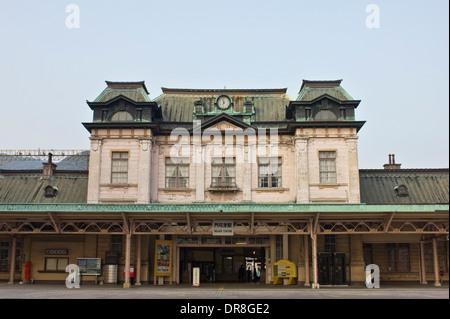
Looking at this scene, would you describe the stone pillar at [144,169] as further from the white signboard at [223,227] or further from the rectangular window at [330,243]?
the rectangular window at [330,243]

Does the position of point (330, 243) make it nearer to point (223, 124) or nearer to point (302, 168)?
point (302, 168)

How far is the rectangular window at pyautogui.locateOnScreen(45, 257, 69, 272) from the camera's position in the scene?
34.1 meters

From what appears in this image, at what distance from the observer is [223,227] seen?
98.3 ft

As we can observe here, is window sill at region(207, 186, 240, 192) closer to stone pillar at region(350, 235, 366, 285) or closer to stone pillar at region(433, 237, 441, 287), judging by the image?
stone pillar at region(350, 235, 366, 285)

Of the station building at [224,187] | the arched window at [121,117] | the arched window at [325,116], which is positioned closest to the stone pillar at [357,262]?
the station building at [224,187]

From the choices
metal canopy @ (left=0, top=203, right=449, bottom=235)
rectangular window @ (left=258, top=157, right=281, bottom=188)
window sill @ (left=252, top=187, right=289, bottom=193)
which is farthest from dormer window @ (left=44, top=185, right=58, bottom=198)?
rectangular window @ (left=258, top=157, right=281, bottom=188)

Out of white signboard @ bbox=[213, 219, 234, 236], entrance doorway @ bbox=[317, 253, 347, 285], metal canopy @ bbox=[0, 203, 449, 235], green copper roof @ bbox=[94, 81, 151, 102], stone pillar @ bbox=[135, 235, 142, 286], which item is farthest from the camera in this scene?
green copper roof @ bbox=[94, 81, 151, 102]

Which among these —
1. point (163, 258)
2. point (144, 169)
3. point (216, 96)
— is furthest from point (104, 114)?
point (163, 258)

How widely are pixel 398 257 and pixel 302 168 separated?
9120mm

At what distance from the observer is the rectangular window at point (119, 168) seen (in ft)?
111

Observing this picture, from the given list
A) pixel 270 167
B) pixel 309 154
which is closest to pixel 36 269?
pixel 270 167

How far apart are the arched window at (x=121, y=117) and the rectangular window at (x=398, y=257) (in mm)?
19199

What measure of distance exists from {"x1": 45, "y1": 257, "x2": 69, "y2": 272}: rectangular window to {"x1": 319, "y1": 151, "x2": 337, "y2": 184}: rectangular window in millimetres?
17332

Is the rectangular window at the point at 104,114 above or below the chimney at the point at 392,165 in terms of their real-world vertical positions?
above
